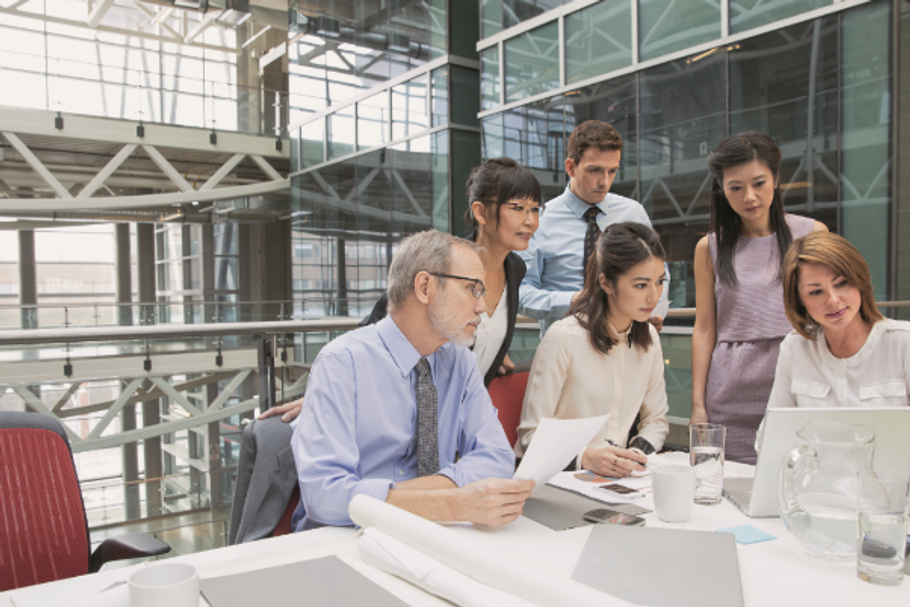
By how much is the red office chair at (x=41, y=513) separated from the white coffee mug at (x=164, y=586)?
0.87 m

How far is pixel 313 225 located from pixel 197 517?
877cm

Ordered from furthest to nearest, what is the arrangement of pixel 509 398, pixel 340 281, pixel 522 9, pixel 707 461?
pixel 340 281, pixel 522 9, pixel 509 398, pixel 707 461

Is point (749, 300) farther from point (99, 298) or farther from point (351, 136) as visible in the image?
point (99, 298)

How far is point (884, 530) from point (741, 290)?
1.46 metres

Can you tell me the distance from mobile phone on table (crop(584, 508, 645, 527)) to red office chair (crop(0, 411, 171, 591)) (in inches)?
39.4

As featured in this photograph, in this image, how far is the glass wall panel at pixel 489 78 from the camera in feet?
28.2

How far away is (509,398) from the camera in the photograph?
2295 mm

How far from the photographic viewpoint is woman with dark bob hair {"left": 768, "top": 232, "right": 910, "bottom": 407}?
71.6 inches

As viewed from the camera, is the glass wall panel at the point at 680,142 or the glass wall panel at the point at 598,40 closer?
the glass wall panel at the point at 680,142

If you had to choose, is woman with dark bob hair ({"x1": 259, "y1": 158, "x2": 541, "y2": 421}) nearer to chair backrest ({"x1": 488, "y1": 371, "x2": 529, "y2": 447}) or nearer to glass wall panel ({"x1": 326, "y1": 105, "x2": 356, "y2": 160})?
chair backrest ({"x1": 488, "y1": 371, "x2": 529, "y2": 447})

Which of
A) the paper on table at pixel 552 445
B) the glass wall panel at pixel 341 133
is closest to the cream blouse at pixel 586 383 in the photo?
the paper on table at pixel 552 445

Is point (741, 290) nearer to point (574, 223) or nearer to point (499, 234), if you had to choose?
point (574, 223)

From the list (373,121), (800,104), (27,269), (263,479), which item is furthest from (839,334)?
(27,269)

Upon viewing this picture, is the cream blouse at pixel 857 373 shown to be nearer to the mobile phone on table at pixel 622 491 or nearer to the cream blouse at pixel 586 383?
the cream blouse at pixel 586 383
